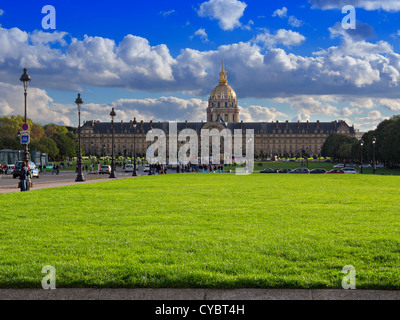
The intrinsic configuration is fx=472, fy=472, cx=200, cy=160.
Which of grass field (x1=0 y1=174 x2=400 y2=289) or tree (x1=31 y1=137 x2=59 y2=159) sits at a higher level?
tree (x1=31 y1=137 x2=59 y2=159)

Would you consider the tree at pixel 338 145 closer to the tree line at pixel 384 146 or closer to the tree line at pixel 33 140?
the tree line at pixel 384 146

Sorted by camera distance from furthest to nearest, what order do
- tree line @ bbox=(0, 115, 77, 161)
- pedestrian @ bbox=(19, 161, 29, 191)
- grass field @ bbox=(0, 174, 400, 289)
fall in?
tree line @ bbox=(0, 115, 77, 161) → pedestrian @ bbox=(19, 161, 29, 191) → grass field @ bbox=(0, 174, 400, 289)

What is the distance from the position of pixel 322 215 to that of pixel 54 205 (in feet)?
30.5

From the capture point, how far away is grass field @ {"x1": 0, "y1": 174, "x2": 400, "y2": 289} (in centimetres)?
685

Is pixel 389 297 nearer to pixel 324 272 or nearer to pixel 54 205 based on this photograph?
pixel 324 272


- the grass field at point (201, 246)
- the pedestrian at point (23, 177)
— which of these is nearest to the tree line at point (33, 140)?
the pedestrian at point (23, 177)

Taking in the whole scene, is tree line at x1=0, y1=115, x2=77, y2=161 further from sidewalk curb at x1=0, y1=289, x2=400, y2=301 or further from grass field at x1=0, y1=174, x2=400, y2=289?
sidewalk curb at x1=0, y1=289, x2=400, y2=301

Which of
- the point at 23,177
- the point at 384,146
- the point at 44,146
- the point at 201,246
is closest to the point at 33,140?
the point at 44,146

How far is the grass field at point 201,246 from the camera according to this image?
22.5ft

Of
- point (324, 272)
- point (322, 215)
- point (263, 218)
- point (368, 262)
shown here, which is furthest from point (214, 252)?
point (322, 215)

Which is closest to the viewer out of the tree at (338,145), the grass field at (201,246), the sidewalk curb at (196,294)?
the sidewalk curb at (196,294)

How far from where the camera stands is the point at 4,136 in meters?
111

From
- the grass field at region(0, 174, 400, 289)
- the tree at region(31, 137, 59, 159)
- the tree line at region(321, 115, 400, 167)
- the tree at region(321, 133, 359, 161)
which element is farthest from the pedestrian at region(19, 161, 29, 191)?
the tree at region(321, 133, 359, 161)

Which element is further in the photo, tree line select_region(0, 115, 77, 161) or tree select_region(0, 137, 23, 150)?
tree line select_region(0, 115, 77, 161)
